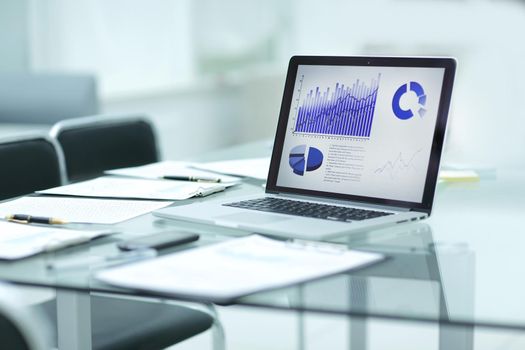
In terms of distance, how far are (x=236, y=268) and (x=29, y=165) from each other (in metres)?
0.98

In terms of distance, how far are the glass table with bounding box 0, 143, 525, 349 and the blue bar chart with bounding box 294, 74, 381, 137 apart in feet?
0.67

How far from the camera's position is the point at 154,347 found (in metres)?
1.72

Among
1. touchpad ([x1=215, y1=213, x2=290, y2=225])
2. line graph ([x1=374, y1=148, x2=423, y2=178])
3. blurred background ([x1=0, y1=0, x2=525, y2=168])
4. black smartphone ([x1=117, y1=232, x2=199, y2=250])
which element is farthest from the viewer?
blurred background ([x1=0, y1=0, x2=525, y2=168])

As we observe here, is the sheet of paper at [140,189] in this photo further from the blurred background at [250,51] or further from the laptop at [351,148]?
the blurred background at [250,51]

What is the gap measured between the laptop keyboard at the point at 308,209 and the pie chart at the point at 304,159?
0.08 meters

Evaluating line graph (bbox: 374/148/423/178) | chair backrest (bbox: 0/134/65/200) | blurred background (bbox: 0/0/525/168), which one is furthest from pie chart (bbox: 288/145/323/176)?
blurred background (bbox: 0/0/525/168)

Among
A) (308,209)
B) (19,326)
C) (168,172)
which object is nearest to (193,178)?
(168,172)

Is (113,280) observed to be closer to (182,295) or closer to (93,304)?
(182,295)

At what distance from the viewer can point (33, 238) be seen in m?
1.31

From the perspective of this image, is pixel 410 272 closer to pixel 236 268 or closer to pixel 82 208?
pixel 236 268

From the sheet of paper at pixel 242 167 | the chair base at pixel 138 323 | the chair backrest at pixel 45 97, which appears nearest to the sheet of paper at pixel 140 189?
the sheet of paper at pixel 242 167

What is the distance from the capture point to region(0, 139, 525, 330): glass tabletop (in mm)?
1014

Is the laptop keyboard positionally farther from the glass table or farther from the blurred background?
the blurred background

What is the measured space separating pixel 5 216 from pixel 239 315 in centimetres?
169
